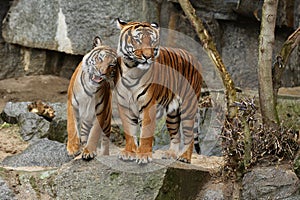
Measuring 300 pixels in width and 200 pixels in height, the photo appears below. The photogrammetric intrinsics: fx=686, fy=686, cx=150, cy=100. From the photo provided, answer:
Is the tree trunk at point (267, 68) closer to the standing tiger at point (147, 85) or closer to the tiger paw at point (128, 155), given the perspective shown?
the standing tiger at point (147, 85)

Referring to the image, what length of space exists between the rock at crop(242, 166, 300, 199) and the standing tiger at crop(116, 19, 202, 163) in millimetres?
579

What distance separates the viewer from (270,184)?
4832 mm

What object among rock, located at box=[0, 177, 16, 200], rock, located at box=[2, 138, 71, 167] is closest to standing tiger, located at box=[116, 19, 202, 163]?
rock, located at box=[0, 177, 16, 200]

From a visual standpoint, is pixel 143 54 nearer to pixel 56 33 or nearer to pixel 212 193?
pixel 212 193

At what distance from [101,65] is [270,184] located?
1.47m

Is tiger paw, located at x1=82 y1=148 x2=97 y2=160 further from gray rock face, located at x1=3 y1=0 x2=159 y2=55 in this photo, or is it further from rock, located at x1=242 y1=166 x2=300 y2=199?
gray rock face, located at x1=3 y1=0 x2=159 y2=55

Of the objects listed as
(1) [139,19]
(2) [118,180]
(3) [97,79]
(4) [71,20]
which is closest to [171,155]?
(2) [118,180]

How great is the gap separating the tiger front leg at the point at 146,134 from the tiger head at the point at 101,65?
0.34 meters

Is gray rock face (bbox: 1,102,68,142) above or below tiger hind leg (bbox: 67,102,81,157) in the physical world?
below

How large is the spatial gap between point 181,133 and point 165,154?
42cm

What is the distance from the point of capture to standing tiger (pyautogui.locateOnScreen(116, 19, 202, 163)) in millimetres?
4367

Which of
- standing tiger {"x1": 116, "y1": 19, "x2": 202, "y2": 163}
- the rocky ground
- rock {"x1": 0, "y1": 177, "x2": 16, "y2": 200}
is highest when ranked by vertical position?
standing tiger {"x1": 116, "y1": 19, "x2": 202, "y2": 163}

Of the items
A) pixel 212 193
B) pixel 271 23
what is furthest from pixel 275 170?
pixel 271 23

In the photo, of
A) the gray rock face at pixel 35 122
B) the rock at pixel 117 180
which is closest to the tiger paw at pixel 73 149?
the rock at pixel 117 180
